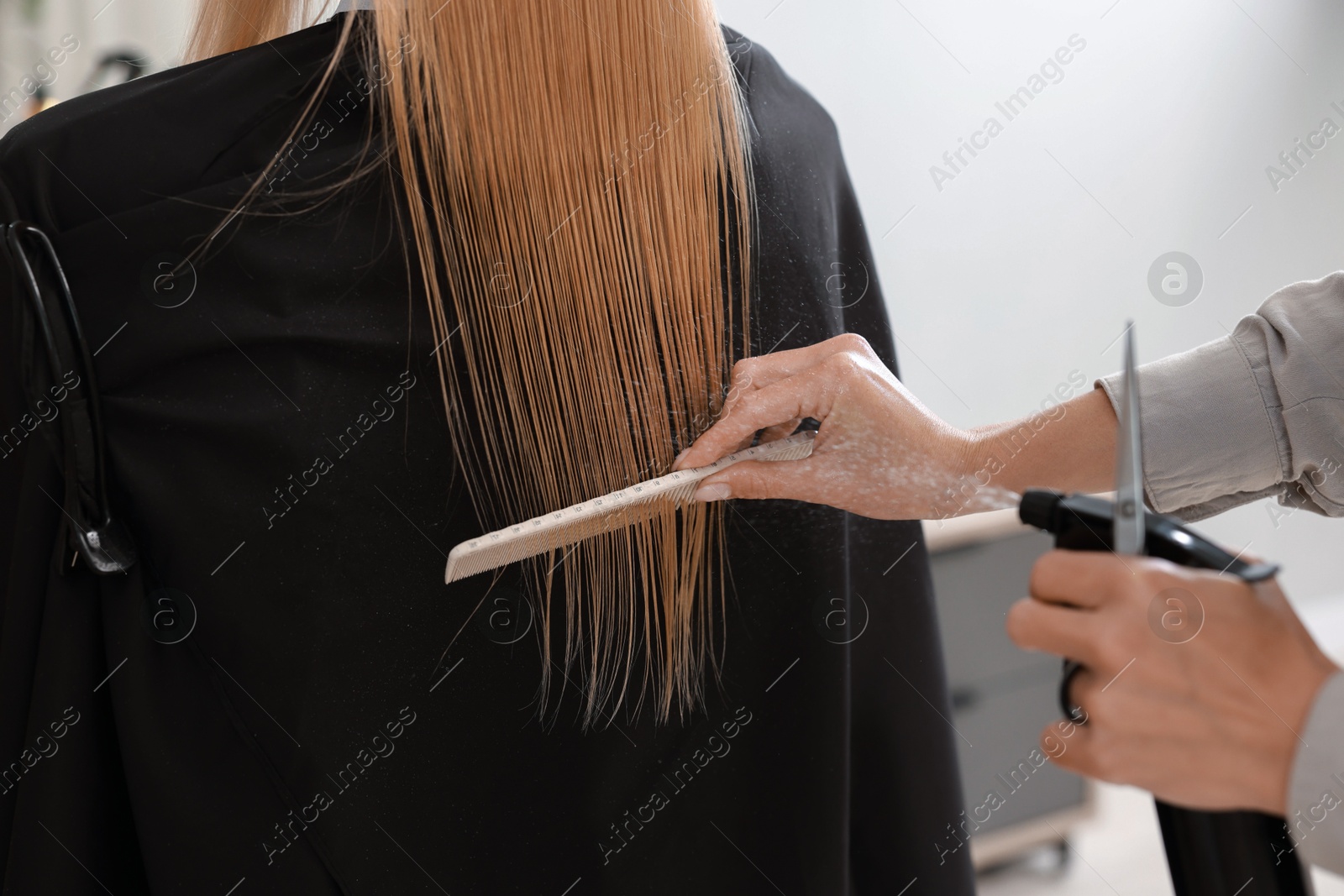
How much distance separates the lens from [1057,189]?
1.50m

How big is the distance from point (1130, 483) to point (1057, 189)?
1400 mm

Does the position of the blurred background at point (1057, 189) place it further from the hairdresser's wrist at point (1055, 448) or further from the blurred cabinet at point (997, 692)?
the hairdresser's wrist at point (1055, 448)

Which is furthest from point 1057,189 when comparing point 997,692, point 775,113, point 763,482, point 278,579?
point 278,579

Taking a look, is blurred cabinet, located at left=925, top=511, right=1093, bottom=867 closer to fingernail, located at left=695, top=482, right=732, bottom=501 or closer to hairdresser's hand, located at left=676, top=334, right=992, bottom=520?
hairdresser's hand, located at left=676, top=334, right=992, bottom=520

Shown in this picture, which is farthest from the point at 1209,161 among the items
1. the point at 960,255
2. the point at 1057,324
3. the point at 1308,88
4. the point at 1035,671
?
the point at 1035,671

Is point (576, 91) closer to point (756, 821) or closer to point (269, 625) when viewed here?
point (269, 625)

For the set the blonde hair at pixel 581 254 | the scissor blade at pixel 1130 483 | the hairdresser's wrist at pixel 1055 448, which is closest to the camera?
the scissor blade at pixel 1130 483

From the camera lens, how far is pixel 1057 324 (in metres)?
1.57

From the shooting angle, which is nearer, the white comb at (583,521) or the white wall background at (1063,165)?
the white comb at (583,521)

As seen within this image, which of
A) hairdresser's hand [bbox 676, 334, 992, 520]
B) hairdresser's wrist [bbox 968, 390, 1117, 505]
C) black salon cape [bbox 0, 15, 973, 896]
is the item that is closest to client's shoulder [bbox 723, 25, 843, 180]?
black salon cape [bbox 0, 15, 973, 896]

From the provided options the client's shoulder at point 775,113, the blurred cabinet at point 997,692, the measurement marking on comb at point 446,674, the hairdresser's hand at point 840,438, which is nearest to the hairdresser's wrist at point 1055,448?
the hairdresser's hand at point 840,438

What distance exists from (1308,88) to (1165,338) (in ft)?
1.76

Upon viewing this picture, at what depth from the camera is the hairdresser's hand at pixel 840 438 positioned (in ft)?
1.92

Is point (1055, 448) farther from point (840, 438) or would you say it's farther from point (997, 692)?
point (997, 692)
